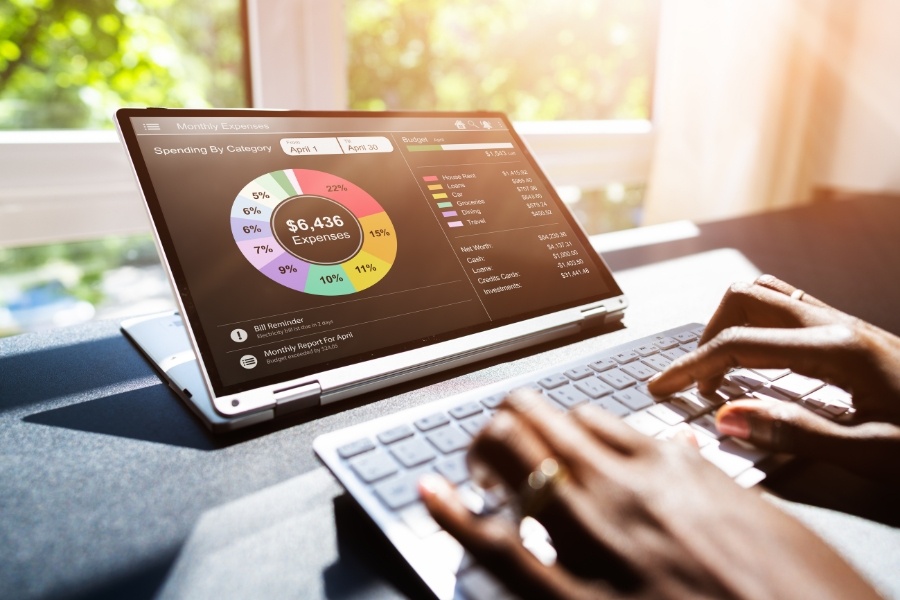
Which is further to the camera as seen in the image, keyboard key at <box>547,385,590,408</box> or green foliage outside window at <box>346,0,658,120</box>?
green foliage outside window at <box>346,0,658,120</box>

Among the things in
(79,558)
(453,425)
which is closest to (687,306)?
(453,425)

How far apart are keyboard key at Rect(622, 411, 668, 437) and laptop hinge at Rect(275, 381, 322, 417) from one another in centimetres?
24

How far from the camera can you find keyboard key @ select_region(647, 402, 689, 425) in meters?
0.45

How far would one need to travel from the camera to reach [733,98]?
1576 millimetres

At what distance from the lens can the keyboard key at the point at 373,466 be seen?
0.38 metres

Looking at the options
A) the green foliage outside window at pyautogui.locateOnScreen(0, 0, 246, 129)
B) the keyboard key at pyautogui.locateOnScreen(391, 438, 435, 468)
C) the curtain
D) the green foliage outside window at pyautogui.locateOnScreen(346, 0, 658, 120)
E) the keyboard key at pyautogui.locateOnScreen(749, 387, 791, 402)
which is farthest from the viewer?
the green foliage outside window at pyautogui.locateOnScreen(346, 0, 658, 120)

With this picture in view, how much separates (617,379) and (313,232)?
0.30m

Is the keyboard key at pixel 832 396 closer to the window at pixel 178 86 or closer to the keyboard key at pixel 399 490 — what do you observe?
the keyboard key at pixel 399 490

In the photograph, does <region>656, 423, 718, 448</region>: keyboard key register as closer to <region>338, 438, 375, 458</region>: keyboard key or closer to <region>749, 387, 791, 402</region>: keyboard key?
<region>749, 387, 791, 402</region>: keyboard key

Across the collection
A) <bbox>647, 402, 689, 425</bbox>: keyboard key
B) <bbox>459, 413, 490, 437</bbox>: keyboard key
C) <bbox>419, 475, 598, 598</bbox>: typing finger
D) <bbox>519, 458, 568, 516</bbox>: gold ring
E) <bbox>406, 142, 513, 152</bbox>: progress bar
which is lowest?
<bbox>647, 402, 689, 425</bbox>: keyboard key

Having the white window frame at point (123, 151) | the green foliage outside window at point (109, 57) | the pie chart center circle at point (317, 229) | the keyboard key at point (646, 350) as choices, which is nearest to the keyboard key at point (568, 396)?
the keyboard key at point (646, 350)

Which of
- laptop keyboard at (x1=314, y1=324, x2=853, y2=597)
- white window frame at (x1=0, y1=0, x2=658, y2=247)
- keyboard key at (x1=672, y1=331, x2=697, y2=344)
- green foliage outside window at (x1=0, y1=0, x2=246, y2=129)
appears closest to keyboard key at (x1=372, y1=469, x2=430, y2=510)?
laptop keyboard at (x1=314, y1=324, x2=853, y2=597)

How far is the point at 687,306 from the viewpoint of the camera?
0.74m

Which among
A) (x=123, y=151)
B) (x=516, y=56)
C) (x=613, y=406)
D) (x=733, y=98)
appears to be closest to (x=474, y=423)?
(x=613, y=406)
